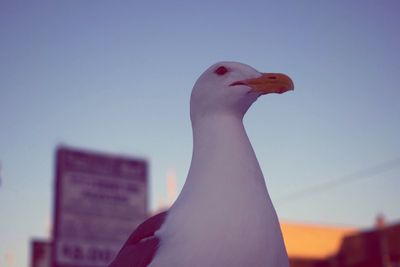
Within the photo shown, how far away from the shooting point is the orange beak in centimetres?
246

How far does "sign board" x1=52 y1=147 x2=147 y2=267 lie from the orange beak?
8848 millimetres

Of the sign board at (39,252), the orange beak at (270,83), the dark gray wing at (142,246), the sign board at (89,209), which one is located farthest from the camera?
the sign board at (39,252)

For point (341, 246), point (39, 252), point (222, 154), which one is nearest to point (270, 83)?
point (222, 154)

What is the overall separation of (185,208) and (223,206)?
0.43 feet

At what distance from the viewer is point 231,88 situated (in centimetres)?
251

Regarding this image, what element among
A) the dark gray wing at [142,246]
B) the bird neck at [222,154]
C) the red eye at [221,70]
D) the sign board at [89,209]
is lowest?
the dark gray wing at [142,246]

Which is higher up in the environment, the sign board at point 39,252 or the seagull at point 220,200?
the sign board at point 39,252

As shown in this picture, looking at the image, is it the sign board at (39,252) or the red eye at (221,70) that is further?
the sign board at (39,252)

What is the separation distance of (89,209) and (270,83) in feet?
30.5

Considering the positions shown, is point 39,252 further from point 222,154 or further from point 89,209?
point 222,154

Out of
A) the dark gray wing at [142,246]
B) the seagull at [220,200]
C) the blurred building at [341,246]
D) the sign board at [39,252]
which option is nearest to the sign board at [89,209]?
the sign board at [39,252]

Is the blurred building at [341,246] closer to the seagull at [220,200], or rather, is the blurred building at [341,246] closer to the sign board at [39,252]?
the sign board at [39,252]

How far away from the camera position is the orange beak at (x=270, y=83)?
2.46m

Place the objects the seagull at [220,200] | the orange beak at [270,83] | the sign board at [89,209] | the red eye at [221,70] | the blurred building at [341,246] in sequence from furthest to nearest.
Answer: the blurred building at [341,246] < the sign board at [89,209] < the red eye at [221,70] < the orange beak at [270,83] < the seagull at [220,200]
